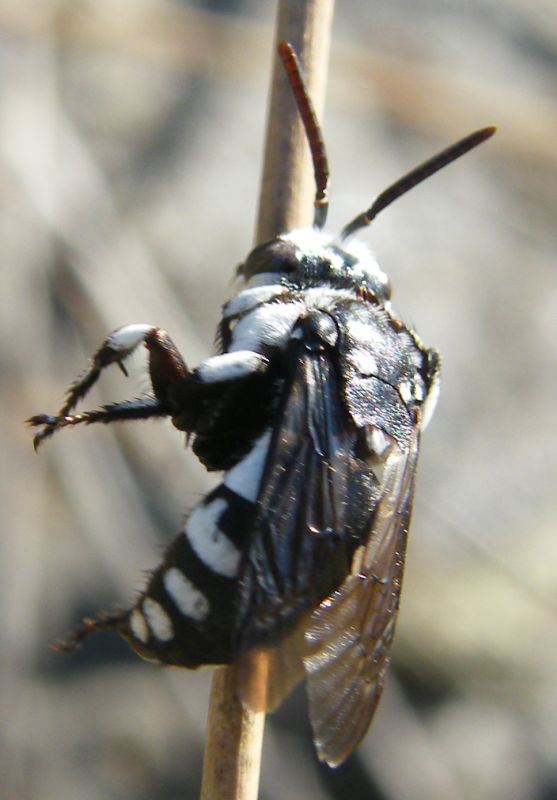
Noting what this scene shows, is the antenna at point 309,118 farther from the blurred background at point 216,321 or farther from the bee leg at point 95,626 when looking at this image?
the blurred background at point 216,321

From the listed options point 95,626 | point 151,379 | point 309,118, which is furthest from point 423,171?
point 95,626

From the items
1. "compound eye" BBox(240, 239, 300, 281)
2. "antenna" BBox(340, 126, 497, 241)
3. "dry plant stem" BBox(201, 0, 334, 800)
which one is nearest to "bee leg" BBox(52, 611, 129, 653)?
"dry plant stem" BBox(201, 0, 334, 800)

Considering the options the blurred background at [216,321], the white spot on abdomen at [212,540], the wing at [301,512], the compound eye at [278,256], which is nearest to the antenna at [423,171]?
the compound eye at [278,256]

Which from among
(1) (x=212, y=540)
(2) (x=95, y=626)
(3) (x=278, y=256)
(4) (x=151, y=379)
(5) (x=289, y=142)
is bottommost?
(2) (x=95, y=626)

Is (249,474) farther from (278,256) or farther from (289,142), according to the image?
(289,142)

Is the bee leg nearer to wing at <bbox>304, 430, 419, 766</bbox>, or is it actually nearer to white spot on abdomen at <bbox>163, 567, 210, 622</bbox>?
white spot on abdomen at <bbox>163, 567, 210, 622</bbox>

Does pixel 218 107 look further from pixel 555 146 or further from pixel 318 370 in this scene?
pixel 318 370

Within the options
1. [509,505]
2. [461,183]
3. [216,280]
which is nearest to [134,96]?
[216,280]
